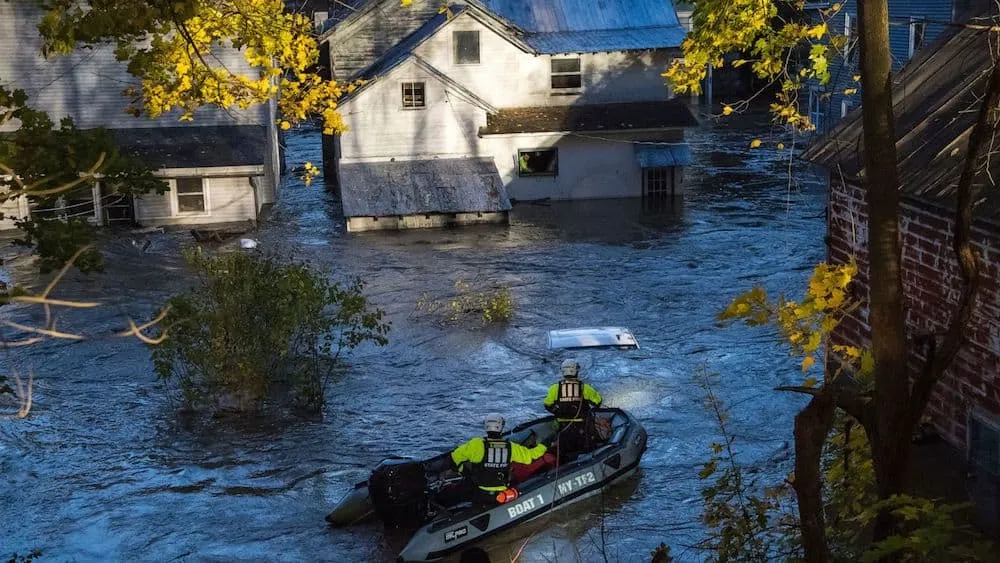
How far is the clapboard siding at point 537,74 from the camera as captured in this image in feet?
127

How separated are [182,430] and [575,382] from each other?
24.3 ft

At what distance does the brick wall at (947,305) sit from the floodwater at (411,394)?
343 centimetres

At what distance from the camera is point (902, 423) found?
788cm

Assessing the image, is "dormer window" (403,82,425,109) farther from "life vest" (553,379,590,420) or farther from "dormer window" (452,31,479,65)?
"life vest" (553,379,590,420)

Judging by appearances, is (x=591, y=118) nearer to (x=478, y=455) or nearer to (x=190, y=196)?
(x=190, y=196)

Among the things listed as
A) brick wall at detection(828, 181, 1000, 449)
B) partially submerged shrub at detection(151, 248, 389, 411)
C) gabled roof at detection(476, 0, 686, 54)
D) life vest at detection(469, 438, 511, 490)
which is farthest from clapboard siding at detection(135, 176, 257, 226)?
brick wall at detection(828, 181, 1000, 449)

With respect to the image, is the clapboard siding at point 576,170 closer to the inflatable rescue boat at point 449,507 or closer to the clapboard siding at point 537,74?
the clapboard siding at point 537,74

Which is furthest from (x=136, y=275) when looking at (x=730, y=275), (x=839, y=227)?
(x=839, y=227)

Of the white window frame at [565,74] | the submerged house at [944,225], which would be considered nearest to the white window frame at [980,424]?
the submerged house at [944,225]

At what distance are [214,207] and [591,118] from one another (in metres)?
12.1

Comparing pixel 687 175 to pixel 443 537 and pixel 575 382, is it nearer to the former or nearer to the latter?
pixel 575 382

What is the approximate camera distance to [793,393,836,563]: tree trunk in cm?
772

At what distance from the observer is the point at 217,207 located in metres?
36.2

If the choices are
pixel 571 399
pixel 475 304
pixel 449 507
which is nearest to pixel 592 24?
pixel 475 304
